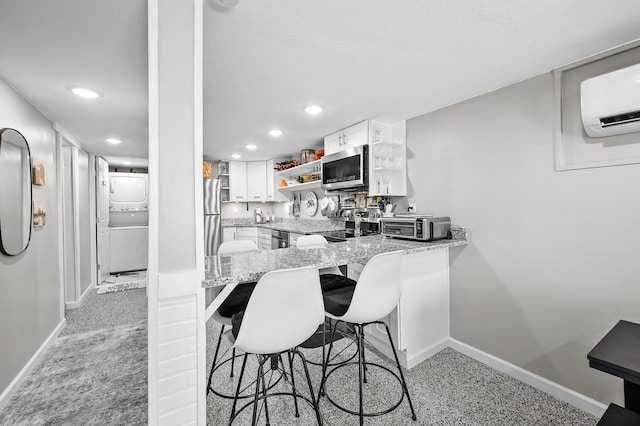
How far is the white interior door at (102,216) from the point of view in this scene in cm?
430

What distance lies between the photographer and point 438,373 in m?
2.09

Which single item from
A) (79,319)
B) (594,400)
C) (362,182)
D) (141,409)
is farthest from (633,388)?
(79,319)

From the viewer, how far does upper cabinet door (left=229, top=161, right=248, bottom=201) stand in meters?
5.27

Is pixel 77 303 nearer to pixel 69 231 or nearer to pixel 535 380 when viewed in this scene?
pixel 69 231

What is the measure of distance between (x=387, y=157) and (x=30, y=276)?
10.7ft

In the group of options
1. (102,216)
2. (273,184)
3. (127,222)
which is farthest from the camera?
(127,222)


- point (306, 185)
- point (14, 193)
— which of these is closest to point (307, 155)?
point (306, 185)

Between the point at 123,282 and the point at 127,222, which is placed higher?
the point at 127,222

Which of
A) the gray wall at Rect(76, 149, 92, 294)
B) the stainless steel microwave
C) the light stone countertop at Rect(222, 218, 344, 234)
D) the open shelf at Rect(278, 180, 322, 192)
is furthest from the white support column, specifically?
the gray wall at Rect(76, 149, 92, 294)

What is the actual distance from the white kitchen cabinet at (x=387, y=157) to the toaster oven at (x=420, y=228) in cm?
46

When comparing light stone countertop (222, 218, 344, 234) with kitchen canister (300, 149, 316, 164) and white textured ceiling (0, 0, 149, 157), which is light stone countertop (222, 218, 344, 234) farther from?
white textured ceiling (0, 0, 149, 157)

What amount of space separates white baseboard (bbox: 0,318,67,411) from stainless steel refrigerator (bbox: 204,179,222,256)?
2283 millimetres

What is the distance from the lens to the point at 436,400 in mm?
1792

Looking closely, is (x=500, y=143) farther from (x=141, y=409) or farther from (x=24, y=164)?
(x=24, y=164)
